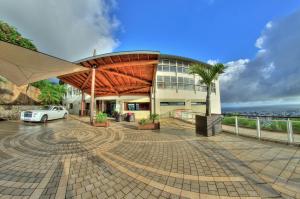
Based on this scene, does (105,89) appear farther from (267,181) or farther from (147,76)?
(267,181)

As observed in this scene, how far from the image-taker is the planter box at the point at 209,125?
7371 mm

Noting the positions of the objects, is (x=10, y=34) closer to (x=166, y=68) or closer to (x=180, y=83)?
(x=166, y=68)

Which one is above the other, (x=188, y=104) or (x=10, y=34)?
(x=10, y=34)

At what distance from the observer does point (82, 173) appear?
336 cm

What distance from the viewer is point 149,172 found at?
343cm

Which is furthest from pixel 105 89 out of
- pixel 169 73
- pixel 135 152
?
pixel 135 152

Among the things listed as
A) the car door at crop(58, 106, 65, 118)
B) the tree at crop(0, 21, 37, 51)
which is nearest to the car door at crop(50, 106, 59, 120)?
the car door at crop(58, 106, 65, 118)

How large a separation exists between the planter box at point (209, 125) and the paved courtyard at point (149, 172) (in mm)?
2104

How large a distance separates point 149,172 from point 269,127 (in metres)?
6.10

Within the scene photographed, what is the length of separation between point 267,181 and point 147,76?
37.8 feet

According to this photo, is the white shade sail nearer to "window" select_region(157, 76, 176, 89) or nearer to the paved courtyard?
the paved courtyard

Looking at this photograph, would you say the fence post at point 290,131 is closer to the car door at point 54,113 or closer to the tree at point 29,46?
the car door at point 54,113

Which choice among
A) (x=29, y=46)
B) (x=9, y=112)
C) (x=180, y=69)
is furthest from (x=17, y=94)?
(x=180, y=69)

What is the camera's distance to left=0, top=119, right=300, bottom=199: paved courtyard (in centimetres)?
266
